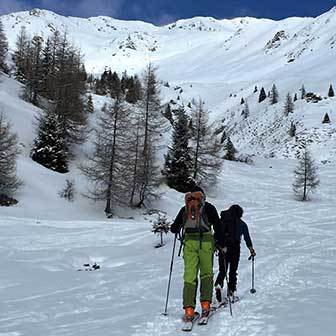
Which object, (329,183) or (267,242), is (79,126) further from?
(329,183)

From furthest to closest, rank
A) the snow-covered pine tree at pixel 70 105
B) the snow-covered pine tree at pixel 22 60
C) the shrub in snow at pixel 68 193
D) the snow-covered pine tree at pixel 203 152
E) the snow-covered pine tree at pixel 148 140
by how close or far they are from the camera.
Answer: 1. the snow-covered pine tree at pixel 22 60
2. the snow-covered pine tree at pixel 203 152
3. the snow-covered pine tree at pixel 70 105
4. the snow-covered pine tree at pixel 148 140
5. the shrub in snow at pixel 68 193

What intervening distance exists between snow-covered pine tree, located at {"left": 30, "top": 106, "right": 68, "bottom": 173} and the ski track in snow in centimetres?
1227

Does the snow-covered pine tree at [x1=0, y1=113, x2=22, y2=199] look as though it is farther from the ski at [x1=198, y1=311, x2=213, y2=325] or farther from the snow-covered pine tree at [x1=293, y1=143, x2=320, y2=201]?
the snow-covered pine tree at [x1=293, y1=143, x2=320, y2=201]

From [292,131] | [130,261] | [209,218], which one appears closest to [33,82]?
[130,261]

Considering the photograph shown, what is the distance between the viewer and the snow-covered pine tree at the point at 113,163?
1323 inches

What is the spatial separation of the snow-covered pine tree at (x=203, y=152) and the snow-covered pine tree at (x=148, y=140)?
4154 mm

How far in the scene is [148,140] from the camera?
4172 centimetres

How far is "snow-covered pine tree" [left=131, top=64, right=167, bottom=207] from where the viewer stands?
3603 centimetres

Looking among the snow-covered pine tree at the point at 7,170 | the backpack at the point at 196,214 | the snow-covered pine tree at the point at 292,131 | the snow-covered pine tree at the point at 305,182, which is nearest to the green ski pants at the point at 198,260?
the backpack at the point at 196,214

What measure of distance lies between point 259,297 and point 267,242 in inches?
520

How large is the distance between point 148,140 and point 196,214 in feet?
112

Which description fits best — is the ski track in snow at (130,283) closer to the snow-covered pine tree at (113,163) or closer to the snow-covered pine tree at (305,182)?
the snow-covered pine tree at (113,163)

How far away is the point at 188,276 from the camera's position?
7832 mm

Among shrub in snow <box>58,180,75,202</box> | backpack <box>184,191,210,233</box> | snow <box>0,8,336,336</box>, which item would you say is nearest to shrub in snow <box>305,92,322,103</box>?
snow <box>0,8,336,336</box>
